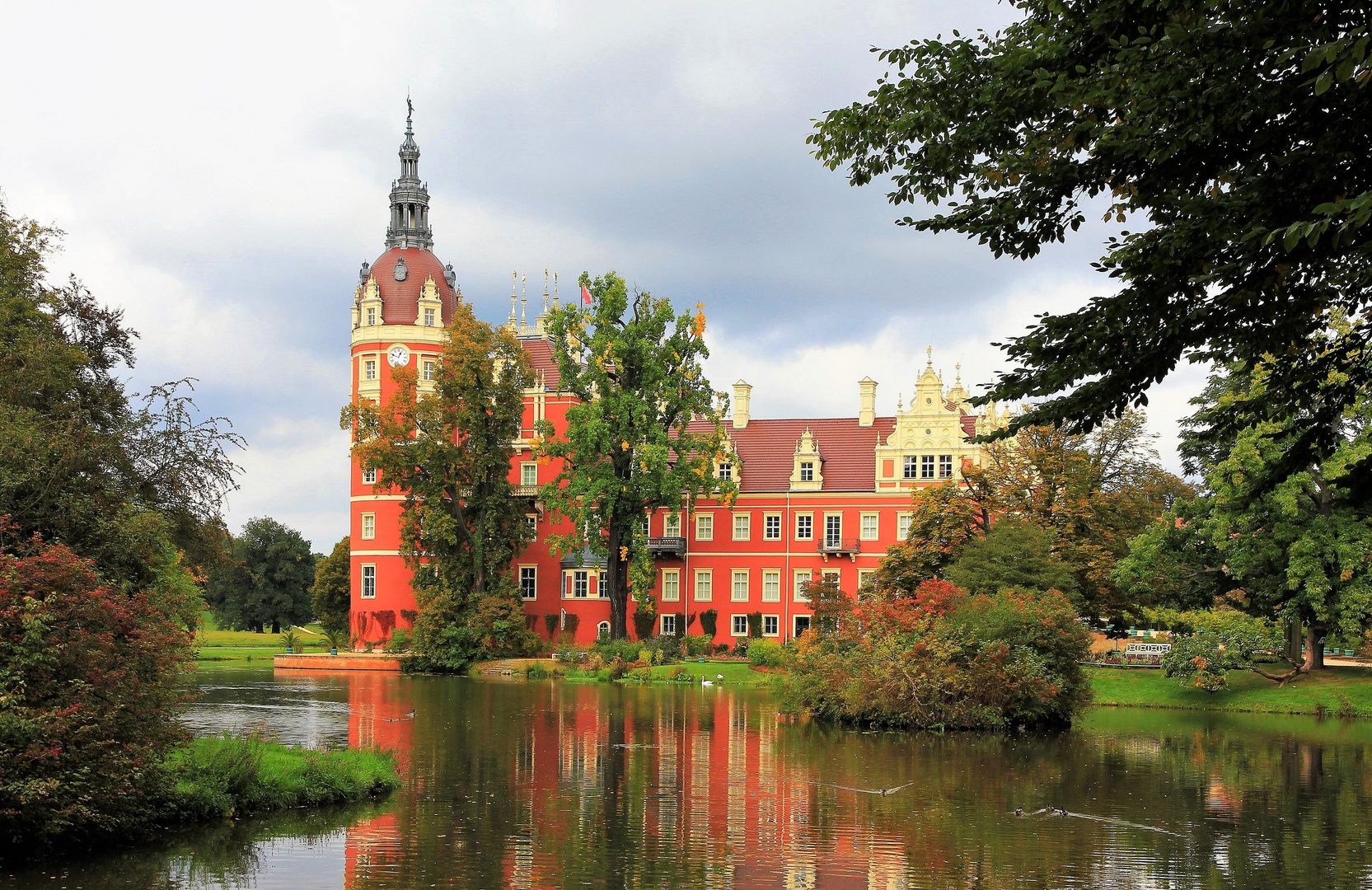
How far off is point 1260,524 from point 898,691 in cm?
1590

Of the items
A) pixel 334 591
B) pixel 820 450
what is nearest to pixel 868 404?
pixel 820 450

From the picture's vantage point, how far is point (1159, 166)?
12.9 m

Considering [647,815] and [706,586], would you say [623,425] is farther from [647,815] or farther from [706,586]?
[647,815]

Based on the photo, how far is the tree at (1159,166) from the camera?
37.2 ft

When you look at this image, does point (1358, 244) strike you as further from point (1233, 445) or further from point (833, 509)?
point (833, 509)

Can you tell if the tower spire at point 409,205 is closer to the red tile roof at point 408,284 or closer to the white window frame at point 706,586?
the red tile roof at point 408,284

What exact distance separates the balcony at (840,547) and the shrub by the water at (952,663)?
2593 cm

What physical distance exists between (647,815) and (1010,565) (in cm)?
2161

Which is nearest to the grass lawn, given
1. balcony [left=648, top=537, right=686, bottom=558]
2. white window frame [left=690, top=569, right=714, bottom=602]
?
white window frame [left=690, top=569, right=714, bottom=602]

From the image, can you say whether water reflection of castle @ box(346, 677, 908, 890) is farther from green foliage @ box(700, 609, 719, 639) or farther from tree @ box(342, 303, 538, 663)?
green foliage @ box(700, 609, 719, 639)

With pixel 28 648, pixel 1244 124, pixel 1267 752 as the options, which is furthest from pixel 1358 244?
pixel 1267 752

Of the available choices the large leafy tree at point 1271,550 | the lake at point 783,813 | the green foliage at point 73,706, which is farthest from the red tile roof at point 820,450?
the green foliage at point 73,706

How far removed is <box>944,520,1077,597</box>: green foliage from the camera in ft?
117

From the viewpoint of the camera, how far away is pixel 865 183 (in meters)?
15.0
